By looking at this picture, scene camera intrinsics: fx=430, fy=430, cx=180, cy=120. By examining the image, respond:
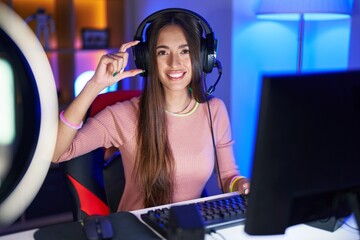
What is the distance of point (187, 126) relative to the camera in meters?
1.34

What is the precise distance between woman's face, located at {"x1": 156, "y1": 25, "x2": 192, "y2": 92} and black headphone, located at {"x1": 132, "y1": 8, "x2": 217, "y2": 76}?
2.2 inches

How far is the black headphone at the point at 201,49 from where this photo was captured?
121cm

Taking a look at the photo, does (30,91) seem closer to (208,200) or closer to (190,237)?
(190,237)

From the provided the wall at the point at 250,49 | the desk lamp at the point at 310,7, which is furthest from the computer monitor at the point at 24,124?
the wall at the point at 250,49

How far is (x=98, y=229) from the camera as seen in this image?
2.81ft

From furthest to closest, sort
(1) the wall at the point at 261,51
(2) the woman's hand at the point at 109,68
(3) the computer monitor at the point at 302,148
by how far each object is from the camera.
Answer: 1. (1) the wall at the point at 261,51
2. (2) the woman's hand at the point at 109,68
3. (3) the computer monitor at the point at 302,148

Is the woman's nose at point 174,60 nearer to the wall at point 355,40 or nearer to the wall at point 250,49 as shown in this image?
the wall at point 250,49

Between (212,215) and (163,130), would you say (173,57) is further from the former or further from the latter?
(212,215)

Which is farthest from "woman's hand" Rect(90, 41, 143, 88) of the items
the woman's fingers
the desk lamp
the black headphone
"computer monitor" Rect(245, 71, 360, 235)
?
the desk lamp

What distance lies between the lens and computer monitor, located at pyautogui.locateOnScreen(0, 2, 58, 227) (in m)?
0.62

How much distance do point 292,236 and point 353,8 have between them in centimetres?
108

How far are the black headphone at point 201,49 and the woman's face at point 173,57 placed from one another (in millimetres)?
56

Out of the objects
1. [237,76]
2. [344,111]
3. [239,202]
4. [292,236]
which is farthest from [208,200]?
[237,76]

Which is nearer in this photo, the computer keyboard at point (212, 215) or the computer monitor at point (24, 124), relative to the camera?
the computer monitor at point (24, 124)
